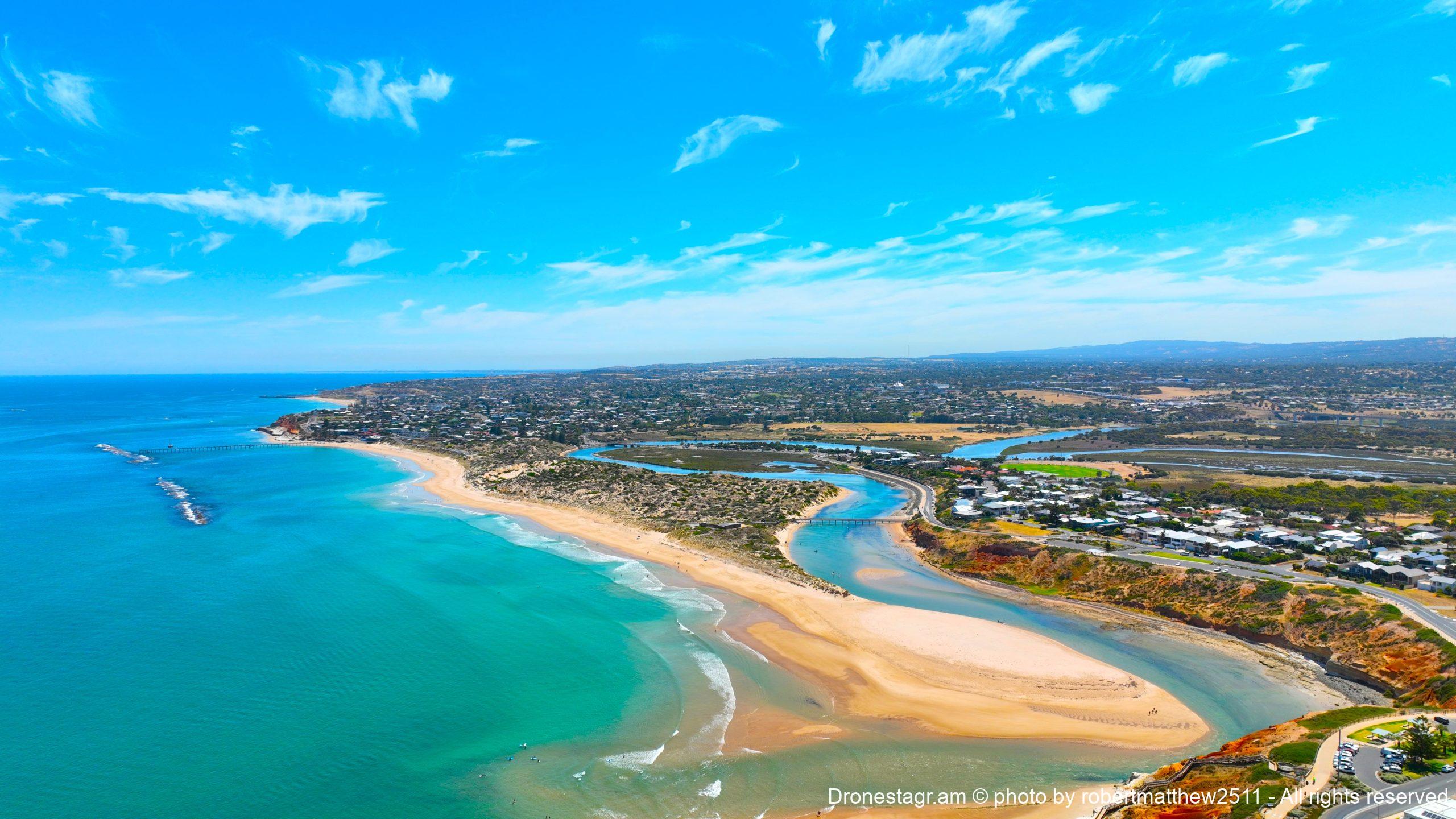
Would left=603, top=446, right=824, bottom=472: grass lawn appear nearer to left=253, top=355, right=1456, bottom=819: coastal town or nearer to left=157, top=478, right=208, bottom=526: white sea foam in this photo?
left=253, top=355, right=1456, bottom=819: coastal town

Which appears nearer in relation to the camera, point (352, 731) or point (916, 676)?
A: point (352, 731)

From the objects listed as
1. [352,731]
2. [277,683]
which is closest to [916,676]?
[352,731]

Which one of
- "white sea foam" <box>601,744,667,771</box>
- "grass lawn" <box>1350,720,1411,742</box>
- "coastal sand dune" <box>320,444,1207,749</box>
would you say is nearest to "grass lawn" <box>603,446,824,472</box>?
"coastal sand dune" <box>320,444,1207,749</box>

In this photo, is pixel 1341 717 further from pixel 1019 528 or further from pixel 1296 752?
pixel 1019 528

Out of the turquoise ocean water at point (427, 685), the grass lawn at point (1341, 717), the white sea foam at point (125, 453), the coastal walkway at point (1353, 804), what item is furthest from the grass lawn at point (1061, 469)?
the white sea foam at point (125, 453)

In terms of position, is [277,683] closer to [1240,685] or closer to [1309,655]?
[1240,685]

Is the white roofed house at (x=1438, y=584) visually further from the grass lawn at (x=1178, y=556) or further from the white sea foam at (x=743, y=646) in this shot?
the white sea foam at (x=743, y=646)
